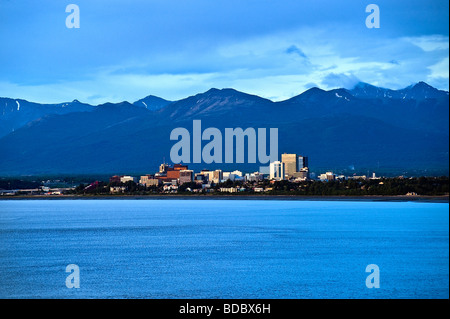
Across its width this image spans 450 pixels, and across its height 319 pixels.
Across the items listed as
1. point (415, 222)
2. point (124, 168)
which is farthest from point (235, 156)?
point (415, 222)

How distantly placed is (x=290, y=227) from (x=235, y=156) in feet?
223

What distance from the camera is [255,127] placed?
10706 centimetres

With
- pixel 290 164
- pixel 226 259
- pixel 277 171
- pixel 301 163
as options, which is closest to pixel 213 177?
pixel 277 171

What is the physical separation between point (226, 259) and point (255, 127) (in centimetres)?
8909

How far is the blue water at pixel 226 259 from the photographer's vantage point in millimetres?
14203

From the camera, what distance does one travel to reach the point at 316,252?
779 inches
